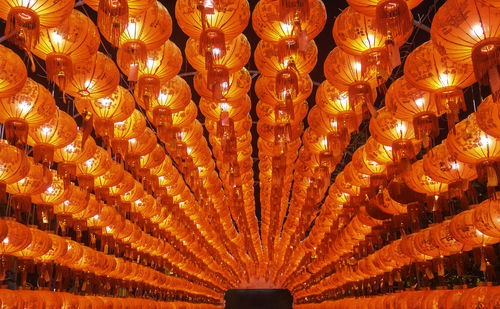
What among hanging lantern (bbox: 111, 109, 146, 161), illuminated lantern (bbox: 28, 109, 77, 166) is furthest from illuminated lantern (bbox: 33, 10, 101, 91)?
hanging lantern (bbox: 111, 109, 146, 161)

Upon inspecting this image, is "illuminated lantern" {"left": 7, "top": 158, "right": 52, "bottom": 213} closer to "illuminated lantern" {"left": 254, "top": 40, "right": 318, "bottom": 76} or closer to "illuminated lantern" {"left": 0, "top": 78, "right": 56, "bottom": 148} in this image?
"illuminated lantern" {"left": 0, "top": 78, "right": 56, "bottom": 148}

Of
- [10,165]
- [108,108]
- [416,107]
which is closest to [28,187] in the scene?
[10,165]

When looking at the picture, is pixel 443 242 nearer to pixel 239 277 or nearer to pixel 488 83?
pixel 488 83

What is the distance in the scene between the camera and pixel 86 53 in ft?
12.0

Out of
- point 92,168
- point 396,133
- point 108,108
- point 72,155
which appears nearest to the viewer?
point 108,108

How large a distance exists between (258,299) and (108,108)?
21.6 metres

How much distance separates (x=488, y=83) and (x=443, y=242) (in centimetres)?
367

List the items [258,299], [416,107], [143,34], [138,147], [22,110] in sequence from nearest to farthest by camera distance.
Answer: [143,34] < [22,110] < [416,107] < [138,147] < [258,299]

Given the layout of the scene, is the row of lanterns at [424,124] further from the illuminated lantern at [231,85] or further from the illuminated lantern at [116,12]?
the illuminated lantern at [116,12]

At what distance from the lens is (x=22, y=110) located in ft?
13.5

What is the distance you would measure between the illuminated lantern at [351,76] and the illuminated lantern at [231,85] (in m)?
0.78

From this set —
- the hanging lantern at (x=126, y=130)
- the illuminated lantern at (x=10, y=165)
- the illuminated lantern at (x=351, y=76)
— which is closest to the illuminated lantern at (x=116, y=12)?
the illuminated lantern at (x=351, y=76)

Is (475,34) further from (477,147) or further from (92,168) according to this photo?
(92,168)

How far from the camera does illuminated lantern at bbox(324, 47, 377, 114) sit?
4078 millimetres
